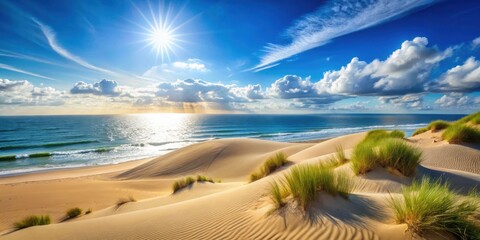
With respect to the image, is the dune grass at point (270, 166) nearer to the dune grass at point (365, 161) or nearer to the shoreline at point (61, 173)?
the dune grass at point (365, 161)

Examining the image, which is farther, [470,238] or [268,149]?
[268,149]

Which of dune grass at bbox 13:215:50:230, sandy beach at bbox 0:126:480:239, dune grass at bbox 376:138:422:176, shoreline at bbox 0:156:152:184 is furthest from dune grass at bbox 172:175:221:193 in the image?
shoreline at bbox 0:156:152:184

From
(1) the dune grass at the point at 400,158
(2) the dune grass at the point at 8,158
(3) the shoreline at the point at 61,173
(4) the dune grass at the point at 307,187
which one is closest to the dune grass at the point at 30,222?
(4) the dune grass at the point at 307,187

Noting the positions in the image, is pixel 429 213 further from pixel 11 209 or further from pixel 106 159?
pixel 106 159

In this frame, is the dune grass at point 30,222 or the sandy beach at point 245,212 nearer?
the sandy beach at point 245,212

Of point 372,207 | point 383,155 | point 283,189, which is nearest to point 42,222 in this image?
point 283,189

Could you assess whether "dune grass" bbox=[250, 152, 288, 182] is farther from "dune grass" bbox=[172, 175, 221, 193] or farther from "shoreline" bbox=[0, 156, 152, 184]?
"shoreline" bbox=[0, 156, 152, 184]

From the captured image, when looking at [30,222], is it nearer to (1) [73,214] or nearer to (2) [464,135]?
(1) [73,214]

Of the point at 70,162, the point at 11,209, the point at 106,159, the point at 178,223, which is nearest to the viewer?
A: the point at 178,223

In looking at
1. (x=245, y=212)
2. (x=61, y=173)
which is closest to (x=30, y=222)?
(x=245, y=212)

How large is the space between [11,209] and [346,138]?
20637mm

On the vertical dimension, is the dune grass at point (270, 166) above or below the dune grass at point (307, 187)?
below

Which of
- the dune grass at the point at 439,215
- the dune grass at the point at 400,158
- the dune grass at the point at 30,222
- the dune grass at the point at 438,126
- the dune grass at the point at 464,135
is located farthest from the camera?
the dune grass at the point at 438,126

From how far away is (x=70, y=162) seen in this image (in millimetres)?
24531
